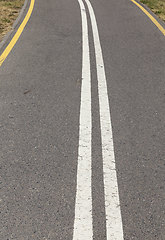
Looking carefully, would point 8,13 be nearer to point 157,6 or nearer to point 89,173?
point 157,6

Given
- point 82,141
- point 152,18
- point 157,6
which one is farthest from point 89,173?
point 157,6

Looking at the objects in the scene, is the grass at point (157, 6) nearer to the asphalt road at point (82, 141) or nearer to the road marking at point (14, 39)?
the asphalt road at point (82, 141)

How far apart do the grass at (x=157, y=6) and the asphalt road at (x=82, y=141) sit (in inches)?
131

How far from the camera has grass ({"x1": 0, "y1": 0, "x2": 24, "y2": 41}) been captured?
8.10 meters

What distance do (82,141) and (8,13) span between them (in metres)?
6.93

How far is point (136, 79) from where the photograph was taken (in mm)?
5715

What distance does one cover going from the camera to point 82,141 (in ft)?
12.9

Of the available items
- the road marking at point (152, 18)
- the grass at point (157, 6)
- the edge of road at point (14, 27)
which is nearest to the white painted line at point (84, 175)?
the edge of road at point (14, 27)

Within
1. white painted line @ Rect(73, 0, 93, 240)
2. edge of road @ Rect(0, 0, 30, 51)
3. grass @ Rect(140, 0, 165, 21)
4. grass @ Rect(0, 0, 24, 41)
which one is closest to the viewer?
white painted line @ Rect(73, 0, 93, 240)

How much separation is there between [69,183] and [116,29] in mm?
6269

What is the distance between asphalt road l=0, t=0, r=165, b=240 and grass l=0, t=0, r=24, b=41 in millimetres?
1226

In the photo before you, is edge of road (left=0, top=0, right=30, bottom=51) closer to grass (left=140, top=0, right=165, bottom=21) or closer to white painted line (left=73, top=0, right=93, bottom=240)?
white painted line (left=73, top=0, right=93, bottom=240)

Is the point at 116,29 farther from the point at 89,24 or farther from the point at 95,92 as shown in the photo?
the point at 95,92

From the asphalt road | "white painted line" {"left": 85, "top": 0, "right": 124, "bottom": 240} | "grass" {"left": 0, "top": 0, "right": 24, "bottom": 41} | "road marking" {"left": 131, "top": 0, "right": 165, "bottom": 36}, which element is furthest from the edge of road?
"road marking" {"left": 131, "top": 0, "right": 165, "bottom": 36}
